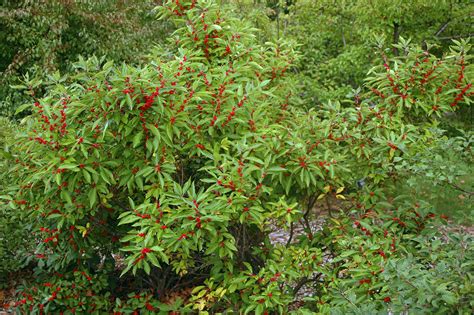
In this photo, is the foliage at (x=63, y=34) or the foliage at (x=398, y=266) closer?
the foliage at (x=398, y=266)

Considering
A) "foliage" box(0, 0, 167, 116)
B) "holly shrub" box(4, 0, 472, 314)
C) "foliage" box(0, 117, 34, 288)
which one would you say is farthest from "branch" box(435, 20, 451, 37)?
"foliage" box(0, 117, 34, 288)

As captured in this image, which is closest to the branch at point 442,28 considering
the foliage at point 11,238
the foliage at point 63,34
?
the foliage at point 63,34

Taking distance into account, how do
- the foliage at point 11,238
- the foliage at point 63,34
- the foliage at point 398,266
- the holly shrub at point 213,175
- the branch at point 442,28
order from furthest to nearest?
the foliage at point 63,34, the branch at point 442,28, the foliage at point 11,238, the holly shrub at point 213,175, the foliage at point 398,266

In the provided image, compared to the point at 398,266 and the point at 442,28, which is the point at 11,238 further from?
the point at 442,28

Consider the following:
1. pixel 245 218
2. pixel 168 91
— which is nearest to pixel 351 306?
pixel 245 218

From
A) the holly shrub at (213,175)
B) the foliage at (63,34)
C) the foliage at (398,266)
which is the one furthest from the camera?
the foliage at (63,34)

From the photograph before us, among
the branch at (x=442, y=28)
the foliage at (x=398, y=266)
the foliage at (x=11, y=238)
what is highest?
the foliage at (x=398, y=266)

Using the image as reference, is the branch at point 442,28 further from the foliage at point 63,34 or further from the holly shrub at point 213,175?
the foliage at point 63,34

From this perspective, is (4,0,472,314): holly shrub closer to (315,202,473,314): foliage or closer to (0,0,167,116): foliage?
(315,202,473,314): foliage

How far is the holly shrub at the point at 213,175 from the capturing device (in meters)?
3.48

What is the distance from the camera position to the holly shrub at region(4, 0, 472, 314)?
348 centimetres

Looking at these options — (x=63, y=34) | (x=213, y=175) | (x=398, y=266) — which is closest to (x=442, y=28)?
(x=213, y=175)

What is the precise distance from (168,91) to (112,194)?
0.83 meters

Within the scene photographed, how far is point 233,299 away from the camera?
388 centimetres
